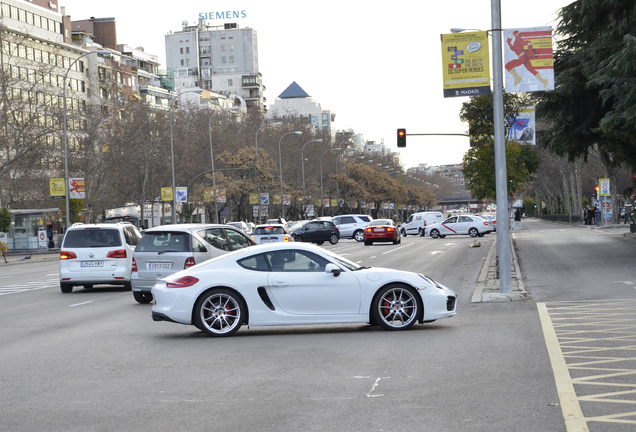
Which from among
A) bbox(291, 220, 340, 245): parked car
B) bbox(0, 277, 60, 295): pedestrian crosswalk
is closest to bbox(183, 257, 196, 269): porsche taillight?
bbox(0, 277, 60, 295): pedestrian crosswalk

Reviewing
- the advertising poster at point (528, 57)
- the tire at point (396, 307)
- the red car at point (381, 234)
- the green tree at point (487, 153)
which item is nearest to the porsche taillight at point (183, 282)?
the tire at point (396, 307)

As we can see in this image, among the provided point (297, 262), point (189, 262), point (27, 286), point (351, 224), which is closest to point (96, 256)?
point (27, 286)

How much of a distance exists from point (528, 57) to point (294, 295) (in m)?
8.38

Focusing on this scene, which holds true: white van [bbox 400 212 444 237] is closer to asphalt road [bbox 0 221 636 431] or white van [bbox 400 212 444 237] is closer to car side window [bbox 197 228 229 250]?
car side window [bbox 197 228 229 250]

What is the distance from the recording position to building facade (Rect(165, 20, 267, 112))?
189250 millimetres

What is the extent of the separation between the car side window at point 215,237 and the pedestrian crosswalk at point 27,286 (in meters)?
8.42

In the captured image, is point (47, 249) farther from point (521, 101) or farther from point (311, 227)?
point (521, 101)

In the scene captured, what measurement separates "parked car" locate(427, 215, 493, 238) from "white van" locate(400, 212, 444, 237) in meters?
6.82

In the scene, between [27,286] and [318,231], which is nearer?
[27,286]

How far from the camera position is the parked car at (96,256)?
24.8m

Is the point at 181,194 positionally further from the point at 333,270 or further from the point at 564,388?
the point at 564,388

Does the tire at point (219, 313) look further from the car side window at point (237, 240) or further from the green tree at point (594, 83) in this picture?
the green tree at point (594, 83)

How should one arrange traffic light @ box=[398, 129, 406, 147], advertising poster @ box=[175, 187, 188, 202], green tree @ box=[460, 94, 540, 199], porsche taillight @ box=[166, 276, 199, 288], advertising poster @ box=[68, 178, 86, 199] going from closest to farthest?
porsche taillight @ box=[166, 276, 199, 288], green tree @ box=[460, 94, 540, 199], traffic light @ box=[398, 129, 406, 147], advertising poster @ box=[68, 178, 86, 199], advertising poster @ box=[175, 187, 188, 202]

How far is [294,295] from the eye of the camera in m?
13.7
